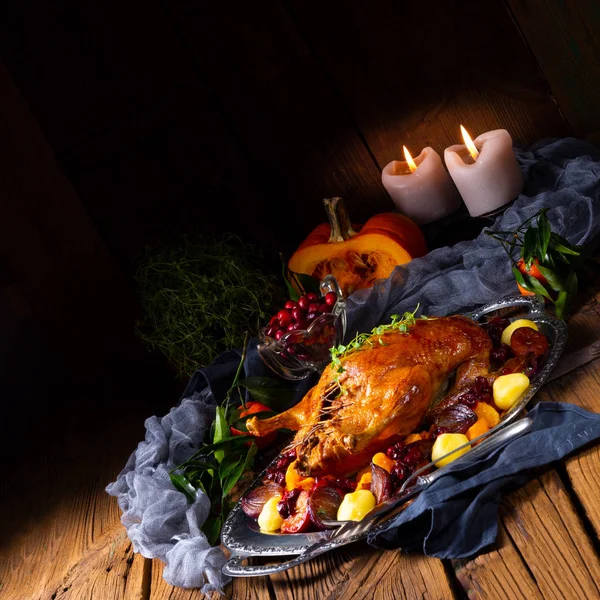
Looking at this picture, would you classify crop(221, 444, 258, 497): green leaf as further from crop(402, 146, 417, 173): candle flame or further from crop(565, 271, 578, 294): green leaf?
crop(402, 146, 417, 173): candle flame

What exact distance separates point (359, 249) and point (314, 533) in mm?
1030

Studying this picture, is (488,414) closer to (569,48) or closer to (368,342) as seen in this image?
(368,342)

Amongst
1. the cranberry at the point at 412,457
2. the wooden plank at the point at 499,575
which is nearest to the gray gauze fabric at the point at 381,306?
the cranberry at the point at 412,457

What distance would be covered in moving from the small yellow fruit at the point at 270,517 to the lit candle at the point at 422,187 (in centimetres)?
112

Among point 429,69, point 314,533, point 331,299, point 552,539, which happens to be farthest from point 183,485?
point 429,69

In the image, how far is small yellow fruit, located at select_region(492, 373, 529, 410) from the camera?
1.30m

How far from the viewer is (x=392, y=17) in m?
2.30

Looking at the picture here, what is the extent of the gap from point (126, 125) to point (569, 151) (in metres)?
1.31

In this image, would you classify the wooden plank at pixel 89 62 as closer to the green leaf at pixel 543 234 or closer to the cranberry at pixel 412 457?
the green leaf at pixel 543 234

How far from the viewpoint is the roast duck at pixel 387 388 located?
1340mm


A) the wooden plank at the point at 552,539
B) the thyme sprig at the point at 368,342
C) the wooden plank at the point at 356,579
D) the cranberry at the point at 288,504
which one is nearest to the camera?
the wooden plank at the point at 552,539

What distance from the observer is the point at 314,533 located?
1.23 meters

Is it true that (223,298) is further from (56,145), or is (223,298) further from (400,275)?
(56,145)

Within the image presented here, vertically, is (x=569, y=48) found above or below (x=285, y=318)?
above
